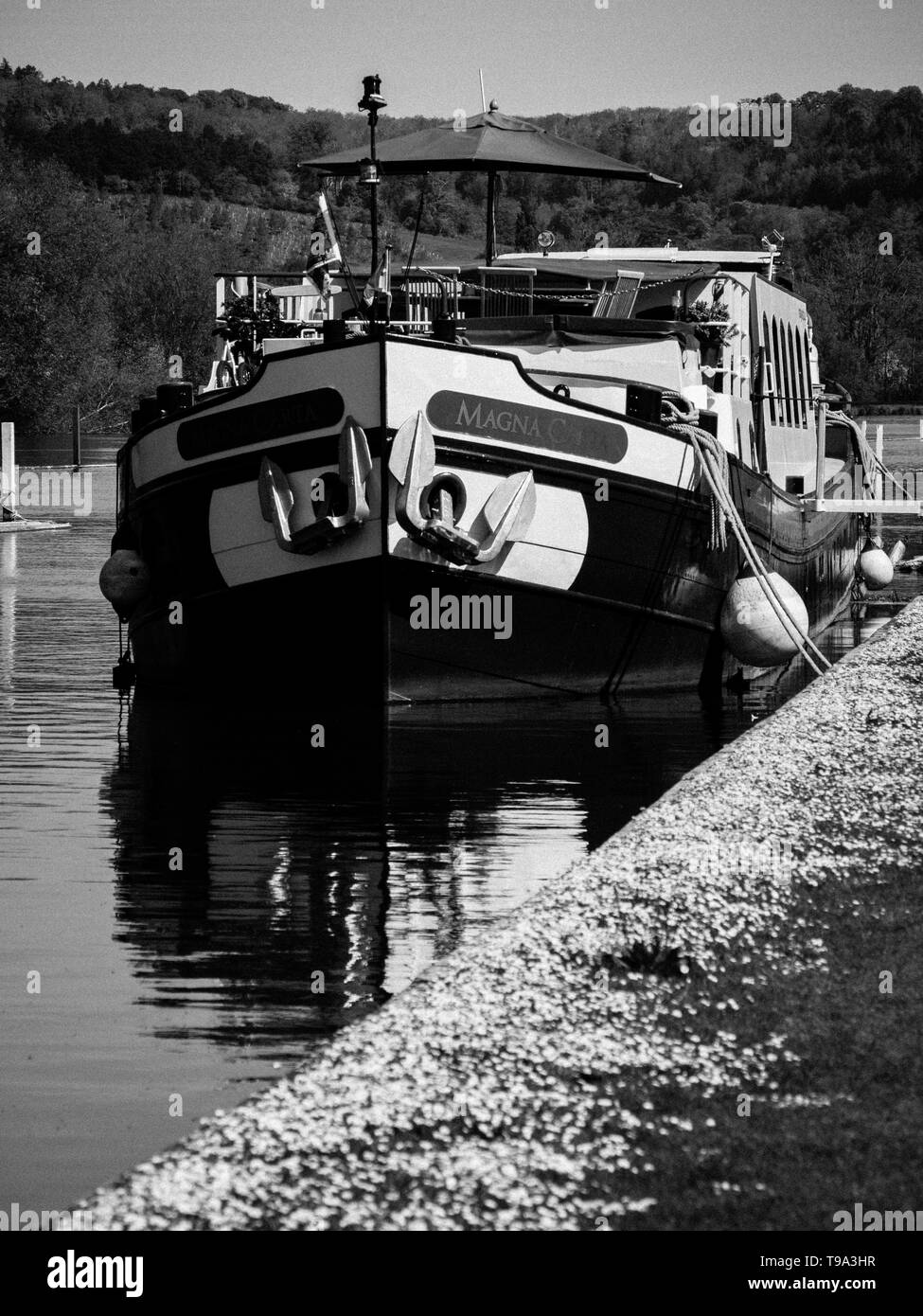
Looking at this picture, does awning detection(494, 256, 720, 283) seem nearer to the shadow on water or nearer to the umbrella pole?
the umbrella pole

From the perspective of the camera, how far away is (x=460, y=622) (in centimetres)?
1290

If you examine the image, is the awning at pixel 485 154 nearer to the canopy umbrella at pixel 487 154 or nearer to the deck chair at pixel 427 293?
the canopy umbrella at pixel 487 154

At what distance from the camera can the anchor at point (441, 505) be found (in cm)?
1216

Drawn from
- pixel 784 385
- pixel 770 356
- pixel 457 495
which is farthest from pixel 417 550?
pixel 784 385

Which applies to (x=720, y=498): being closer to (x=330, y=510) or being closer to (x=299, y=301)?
(x=330, y=510)

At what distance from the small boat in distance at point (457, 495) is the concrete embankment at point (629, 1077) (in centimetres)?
542

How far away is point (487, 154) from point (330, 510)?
5050 millimetres

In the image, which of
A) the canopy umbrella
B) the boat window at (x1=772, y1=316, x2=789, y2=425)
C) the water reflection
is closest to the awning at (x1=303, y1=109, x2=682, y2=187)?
the canopy umbrella

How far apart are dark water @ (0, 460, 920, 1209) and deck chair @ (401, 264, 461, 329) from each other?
333cm

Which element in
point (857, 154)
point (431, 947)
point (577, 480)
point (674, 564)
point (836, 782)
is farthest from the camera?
point (857, 154)

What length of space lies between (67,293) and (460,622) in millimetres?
65402

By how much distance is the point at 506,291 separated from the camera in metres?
15.9
